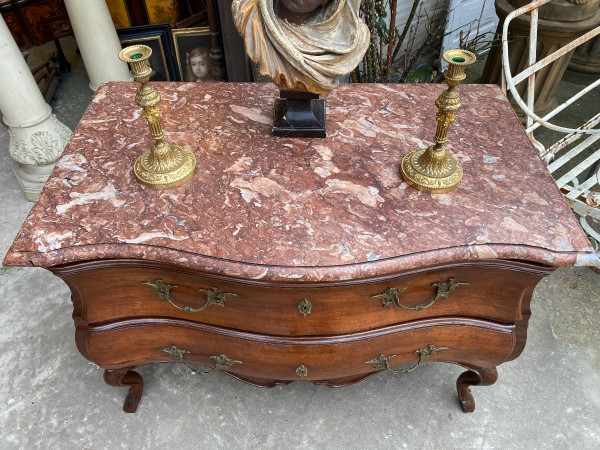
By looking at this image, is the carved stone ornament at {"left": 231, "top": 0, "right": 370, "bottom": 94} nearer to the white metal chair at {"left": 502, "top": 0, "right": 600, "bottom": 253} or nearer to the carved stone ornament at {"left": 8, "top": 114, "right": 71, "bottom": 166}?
the white metal chair at {"left": 502, "top": 0, "right": 600, "bottom": 253}

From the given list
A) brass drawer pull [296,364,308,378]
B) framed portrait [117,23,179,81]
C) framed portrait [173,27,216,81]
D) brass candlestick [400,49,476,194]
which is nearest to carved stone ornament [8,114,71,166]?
framed portrait [117,23,179,81]

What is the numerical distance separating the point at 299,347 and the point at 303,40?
958mm

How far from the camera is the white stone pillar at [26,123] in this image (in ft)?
7.95

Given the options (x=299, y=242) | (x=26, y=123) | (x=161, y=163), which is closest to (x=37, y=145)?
(x=26, y=123)

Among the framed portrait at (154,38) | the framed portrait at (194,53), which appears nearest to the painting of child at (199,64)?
the framed portrait at (194,53)

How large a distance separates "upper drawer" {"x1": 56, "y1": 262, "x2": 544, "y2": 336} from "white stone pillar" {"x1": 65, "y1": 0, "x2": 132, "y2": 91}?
1984 mm

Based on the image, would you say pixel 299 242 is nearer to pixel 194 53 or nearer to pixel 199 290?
pixel 199 290

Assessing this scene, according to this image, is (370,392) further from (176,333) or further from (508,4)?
(508,4)

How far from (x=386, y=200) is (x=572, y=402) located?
1410mm

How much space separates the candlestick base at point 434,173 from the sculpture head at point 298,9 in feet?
1.76

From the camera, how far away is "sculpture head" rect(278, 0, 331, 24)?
131 centimetres

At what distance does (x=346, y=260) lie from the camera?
3.96 feet

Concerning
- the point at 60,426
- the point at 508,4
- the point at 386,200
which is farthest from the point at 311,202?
the point at 508,4

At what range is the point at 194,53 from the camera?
10.0 ft
